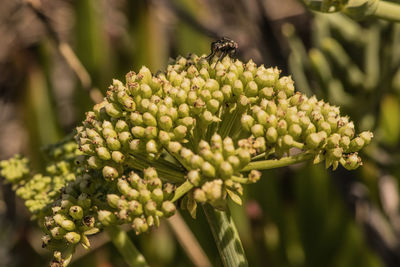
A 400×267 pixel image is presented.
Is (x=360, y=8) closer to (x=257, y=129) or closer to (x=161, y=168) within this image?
(x=257, y=129)

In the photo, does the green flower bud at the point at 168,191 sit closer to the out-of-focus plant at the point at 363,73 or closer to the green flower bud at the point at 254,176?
the green flower bud at the point at 254,176

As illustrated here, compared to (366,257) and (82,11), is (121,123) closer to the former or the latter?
(366,257)

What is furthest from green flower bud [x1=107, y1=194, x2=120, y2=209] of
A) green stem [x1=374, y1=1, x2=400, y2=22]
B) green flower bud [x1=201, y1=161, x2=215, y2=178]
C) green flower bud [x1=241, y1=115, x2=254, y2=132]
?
green stem [x1=374, y1=1, x2=400, y2=22]

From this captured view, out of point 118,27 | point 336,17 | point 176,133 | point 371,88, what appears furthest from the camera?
point 118,27

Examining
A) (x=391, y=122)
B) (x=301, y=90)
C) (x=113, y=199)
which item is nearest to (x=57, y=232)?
(x=113, y=199)

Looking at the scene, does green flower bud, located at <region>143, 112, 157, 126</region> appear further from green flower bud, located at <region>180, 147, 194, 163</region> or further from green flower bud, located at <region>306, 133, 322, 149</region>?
green flower bud, located at <region>306, 133, 322, 149</region>

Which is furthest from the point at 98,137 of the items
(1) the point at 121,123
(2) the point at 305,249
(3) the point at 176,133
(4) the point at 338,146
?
(2) the point at 305,249
